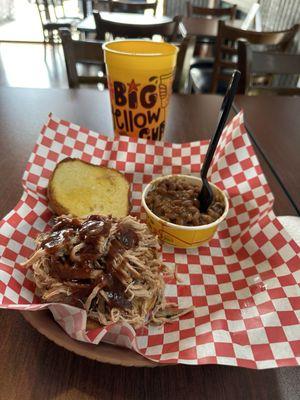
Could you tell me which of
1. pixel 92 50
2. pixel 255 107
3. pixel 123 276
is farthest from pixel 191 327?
pixel 92 50

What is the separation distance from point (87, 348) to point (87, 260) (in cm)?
16

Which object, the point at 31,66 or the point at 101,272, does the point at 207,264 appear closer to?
the point at 101,272

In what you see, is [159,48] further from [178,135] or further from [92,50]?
[92,50]

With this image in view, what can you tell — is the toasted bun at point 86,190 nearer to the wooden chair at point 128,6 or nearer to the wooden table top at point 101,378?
the wooden table top at point 101,378

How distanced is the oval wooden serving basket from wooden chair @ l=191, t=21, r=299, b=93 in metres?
2.39

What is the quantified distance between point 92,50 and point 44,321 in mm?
1527

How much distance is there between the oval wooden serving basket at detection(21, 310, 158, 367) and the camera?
1.73 feet

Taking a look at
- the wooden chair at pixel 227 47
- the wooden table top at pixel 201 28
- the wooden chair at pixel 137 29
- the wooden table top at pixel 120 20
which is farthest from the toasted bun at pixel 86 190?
the wooden table top at pixel 120 20

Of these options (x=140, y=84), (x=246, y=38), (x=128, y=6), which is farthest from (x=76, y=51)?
(x=128, y=6)

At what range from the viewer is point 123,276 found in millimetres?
620

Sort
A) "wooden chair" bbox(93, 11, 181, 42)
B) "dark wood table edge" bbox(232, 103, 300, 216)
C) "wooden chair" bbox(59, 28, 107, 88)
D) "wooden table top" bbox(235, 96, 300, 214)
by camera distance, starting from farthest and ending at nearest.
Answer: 1. "wooden chair" bbox(93, 11, 181, 42)
2. "wooden chair" bbox(59, 28, 107, 88)
3. "wooden table top" bbox(235, 96, 300, 214)
4. "dark wood table edge" bbox(232, 103, 300, 216)

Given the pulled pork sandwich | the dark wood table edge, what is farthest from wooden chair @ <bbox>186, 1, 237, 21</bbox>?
the pulled pork sandwich

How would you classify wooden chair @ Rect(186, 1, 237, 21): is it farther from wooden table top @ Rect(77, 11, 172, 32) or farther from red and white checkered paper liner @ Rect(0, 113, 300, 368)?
red and white checkered paper liner @ Rect(0, 113, 300, 368)

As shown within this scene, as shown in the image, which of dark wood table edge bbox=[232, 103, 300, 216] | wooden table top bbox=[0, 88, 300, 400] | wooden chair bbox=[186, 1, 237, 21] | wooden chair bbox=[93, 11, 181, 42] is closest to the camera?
wooden table top bbox=[0, 88, 300, 400]
